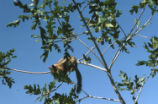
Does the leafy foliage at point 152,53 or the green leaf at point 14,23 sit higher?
the green leaf at point 14,23

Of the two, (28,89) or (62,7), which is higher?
(62,7)

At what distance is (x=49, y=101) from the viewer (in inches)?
188

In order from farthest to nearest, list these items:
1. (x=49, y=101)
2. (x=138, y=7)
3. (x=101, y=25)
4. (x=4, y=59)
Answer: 1. (x=4, y=59)
2. (x=49, y=101)
3. (x=138, y=7)
4. (x=101, y=25)

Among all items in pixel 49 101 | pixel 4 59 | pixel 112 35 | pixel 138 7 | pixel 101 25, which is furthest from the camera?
pixel 4 59

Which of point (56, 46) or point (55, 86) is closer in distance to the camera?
point (56, 46)

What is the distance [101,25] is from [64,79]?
153cm

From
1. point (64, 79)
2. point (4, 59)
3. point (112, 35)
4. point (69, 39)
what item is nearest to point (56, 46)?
point (69, 39)

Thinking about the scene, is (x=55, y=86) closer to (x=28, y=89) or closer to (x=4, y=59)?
(x=28, y=89)

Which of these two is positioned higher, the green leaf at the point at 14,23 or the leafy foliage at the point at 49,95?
the green leaf at the point at 14,23

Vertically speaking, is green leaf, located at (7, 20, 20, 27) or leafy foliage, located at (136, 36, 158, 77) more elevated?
green leaf, located at (7, 20, 20, 27)

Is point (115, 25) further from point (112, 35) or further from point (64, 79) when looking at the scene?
point (64, 79)

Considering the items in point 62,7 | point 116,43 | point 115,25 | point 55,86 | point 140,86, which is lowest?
point 140,86

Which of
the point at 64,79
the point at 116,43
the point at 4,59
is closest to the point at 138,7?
the point at 116,43

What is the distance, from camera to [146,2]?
399 centimetres
